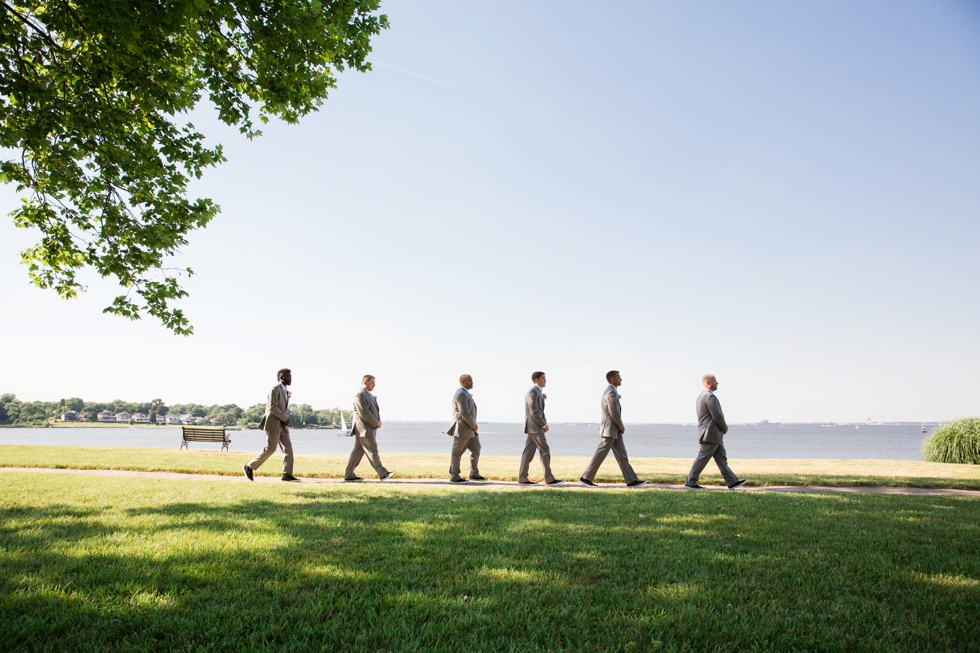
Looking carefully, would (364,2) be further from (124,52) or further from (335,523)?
(335,523)

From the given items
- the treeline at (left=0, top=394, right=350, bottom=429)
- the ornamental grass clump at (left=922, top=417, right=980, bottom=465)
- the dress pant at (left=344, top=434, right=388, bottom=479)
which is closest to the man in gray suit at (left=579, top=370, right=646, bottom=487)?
the dress pant at (left=344, top=434, right=388, bottom=479)

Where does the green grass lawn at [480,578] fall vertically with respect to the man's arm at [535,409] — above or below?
below

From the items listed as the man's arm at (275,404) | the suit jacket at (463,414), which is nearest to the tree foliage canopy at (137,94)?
the man's arm at (275,404)

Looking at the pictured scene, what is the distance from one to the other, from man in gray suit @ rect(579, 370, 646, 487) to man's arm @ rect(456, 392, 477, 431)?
2.48 m

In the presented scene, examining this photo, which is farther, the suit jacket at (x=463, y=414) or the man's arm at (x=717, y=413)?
the suit jacket at (x=463, y=414)

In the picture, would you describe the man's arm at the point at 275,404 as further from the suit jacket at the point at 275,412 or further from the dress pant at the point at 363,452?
the dress pant at the point at 363,452

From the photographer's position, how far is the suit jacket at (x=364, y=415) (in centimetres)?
1075

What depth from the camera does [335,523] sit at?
18.5ft

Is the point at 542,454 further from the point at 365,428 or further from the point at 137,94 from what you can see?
the point at 137,94

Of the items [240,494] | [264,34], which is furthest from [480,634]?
[264,34]

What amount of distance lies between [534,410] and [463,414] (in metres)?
1.54

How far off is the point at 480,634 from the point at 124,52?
8.33 meters

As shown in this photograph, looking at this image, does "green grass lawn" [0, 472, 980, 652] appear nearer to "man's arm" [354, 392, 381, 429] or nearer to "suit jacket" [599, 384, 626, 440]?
"suit jacket" [599, 384, 626, 440]

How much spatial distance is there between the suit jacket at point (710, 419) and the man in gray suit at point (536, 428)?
114 inches
